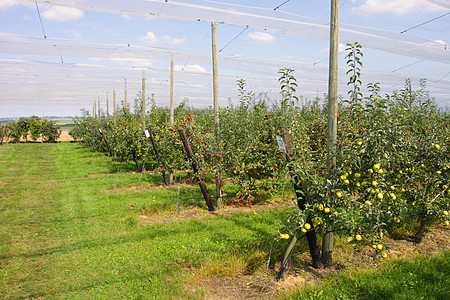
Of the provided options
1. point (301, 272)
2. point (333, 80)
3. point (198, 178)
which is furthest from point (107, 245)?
point (333, 80)

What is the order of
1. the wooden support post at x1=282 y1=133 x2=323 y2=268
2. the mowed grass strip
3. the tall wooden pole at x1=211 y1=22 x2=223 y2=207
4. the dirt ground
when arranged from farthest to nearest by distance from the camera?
the tall wooden pole at x1=211 y1=22 x2=223 y2=207, the mowed grass strip, the wooden support post at x1=282 y1=133 x2=323 y2=268, the dirt ground

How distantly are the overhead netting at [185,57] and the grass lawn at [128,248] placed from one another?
4.85m

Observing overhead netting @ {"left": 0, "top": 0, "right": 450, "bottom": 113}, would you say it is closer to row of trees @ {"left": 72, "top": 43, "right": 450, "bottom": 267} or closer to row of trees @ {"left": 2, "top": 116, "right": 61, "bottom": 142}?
row of trees @ {"left": 72, "top": 43, "right": 450, "bottom": 267}

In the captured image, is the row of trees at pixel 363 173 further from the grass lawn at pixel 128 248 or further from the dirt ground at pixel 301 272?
the grass lawn at pixel 128 248

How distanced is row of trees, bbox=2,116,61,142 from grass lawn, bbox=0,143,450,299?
3392 cm

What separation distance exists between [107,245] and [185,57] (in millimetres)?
8683

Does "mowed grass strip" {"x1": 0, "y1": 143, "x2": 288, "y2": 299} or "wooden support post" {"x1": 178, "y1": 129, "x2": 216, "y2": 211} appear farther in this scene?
"wooden support post" {"x1": 178, "y1": 129, "x2": 216, "y2": 211}

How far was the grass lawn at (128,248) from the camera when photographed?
413 centimetres

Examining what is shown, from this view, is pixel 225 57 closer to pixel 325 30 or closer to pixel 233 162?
pixel 325 30

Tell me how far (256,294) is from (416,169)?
3.10 m

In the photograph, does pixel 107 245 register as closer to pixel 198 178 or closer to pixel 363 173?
pixel 198 178

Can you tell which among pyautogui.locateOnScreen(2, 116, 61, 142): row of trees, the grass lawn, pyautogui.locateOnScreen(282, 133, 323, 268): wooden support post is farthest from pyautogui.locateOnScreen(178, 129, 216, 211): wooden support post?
pyautogui.locateOnScreen(2, 116, 61, 142): row of trees

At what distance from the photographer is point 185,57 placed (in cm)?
1245

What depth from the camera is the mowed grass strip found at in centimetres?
425
